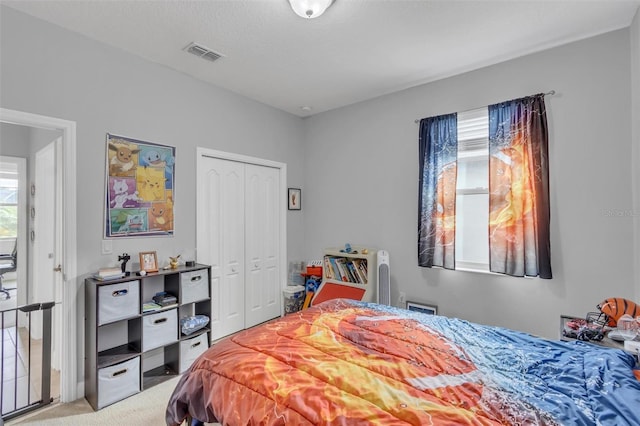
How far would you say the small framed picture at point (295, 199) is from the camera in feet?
14.0

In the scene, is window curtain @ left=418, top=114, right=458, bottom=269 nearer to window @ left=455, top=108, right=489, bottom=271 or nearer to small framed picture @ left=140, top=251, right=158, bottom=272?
window @ left=455, top=108, right=489, bottom=271

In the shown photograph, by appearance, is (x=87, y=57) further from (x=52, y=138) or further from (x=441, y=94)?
(x=441, y=94)

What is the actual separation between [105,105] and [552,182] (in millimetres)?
3776

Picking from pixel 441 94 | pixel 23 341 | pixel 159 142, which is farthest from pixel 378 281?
pixel 23 341

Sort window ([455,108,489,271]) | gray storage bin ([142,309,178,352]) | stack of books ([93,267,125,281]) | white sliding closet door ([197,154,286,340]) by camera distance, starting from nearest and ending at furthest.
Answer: stack of books ([93,267,125,281])
gray storage bin ([142,309,178,352])
window ([455,108,489,271])
white sliding closet door ([197,154,286,340])

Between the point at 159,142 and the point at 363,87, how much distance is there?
218 centimetres

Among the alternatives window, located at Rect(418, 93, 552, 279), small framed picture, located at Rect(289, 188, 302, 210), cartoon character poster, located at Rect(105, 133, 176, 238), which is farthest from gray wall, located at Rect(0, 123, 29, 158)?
window, located at Rect(418, 93, 552, 279)

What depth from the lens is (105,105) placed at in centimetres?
256

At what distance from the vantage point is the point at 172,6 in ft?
6.91

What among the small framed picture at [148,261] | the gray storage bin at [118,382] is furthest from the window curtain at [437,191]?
the gray storage bin at [118,382]

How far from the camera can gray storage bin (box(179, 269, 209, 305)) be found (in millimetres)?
2758

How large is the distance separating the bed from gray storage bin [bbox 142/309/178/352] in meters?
1.14

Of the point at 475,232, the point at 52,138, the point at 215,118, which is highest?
the point at 215,118

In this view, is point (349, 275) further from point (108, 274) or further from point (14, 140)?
point (14, 140)
